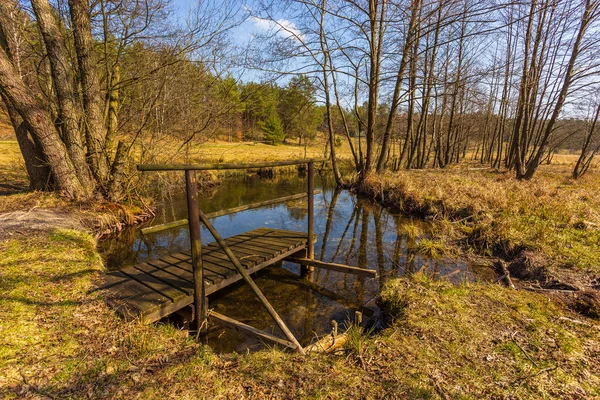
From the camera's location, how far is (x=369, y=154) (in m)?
15.1

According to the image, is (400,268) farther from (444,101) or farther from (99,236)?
(444,101)

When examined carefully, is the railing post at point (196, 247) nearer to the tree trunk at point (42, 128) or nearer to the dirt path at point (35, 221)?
the dirt path at point (35, 221)

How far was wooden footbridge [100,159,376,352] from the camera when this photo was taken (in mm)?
3379

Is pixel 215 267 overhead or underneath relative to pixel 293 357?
overhead

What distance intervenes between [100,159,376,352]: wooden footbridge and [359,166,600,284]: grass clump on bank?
3.64 metres

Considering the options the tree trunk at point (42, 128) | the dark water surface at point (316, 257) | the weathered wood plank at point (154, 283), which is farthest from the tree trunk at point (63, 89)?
the weathered wood plank at point (154, 283)

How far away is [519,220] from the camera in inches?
295

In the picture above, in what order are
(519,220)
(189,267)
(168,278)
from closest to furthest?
1. (168,278)
2. (189,267)
3. (519,220)

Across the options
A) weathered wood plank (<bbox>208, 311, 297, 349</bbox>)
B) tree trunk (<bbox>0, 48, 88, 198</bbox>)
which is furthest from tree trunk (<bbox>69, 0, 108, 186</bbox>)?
weathered wood plank (<bbox>208, 311, 297, 349</bbox>)

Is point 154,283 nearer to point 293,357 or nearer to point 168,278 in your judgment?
point 168,278

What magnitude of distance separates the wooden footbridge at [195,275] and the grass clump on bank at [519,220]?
11.9 feet

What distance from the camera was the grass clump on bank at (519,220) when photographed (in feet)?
18.5

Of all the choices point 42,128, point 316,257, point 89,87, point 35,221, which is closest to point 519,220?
point 316,257

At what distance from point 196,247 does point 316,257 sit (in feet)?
14.1
